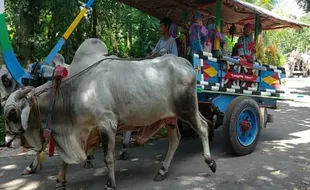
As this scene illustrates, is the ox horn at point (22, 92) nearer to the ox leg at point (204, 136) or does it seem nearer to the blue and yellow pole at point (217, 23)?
the ox leg at point (204, 136)

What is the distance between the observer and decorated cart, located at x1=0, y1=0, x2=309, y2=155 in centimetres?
545

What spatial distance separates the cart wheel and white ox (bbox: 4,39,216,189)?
81 centimetres

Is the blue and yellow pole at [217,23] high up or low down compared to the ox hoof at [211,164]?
up

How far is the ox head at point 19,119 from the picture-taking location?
3809mm

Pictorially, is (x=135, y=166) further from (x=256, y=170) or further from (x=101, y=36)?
(x=101, y=36)

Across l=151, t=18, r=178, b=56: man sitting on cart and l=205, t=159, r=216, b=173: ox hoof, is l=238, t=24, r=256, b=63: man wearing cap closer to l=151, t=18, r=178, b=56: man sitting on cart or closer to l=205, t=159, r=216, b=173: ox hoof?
l=151, t=18, r=178, b=56: man sitting on cart

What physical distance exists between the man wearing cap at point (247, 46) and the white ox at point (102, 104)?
188 centimetres

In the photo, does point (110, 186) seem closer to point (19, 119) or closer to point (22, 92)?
point (19, 119)

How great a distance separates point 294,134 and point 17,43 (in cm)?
612

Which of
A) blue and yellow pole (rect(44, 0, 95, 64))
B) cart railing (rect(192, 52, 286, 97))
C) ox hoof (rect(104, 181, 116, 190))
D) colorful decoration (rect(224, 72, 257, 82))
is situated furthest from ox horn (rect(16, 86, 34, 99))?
colorful decoration (rect(224, 72, 257, 82))

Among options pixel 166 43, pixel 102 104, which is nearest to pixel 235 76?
pixel 166 43

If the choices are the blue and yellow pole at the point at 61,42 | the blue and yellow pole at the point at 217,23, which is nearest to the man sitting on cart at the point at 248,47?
the blue and yellow pole at the point at 217,23

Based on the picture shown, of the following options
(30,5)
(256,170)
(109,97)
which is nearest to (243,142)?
(256,170)

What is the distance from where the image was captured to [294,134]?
7438mm
